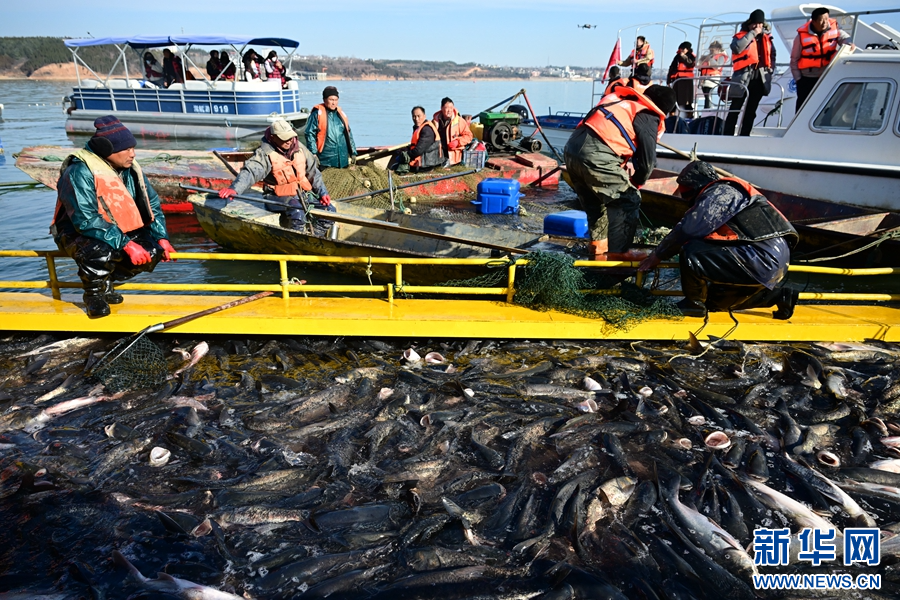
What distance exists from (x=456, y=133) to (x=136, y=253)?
11.0m

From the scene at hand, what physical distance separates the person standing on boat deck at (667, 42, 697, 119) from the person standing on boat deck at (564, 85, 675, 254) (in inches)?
324

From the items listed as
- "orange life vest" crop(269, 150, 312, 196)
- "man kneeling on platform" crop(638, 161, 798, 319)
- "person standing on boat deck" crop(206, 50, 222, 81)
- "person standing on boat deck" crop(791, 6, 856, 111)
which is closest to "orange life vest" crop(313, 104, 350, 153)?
"orange life vest" crop(269, 150, 312, 196)

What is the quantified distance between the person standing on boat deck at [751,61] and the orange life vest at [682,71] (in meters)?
2.20

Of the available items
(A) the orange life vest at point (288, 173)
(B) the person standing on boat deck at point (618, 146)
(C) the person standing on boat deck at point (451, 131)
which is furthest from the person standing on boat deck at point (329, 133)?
(B) the person standing on boat deck at point (618, 146)

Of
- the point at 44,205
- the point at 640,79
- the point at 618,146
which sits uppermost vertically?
the point at 640,79

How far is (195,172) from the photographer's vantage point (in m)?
14.1

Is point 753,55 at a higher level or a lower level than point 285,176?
higher

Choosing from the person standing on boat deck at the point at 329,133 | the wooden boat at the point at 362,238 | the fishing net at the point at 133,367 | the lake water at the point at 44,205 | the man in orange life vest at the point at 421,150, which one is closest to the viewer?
the fishing net at the point at 133,367

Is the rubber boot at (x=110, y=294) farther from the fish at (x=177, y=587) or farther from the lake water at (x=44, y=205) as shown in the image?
the lake water at (x=44, y=205)

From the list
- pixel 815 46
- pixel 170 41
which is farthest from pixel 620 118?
pixel 170 41

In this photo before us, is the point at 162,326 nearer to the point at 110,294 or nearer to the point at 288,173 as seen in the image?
the point at 110,294

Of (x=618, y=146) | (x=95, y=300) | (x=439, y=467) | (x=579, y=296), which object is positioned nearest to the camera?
(x=439, y=467)

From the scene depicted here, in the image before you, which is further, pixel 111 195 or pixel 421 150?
pixel 421 150

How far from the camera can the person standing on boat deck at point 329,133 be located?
45.0 feet
